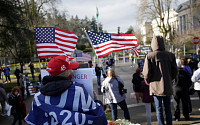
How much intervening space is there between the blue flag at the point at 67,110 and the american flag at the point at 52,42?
5129mm

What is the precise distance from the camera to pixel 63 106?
190 cm

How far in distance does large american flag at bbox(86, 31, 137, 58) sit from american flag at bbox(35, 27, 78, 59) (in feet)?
5.69

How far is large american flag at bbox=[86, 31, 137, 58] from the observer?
6.23m

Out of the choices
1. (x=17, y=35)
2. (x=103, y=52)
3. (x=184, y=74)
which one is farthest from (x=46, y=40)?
(x=17, y=35)

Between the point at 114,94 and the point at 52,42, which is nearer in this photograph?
the point at 114,94

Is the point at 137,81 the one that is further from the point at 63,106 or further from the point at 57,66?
the point at 63,106

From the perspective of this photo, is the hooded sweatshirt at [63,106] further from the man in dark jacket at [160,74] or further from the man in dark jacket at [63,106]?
the man in dark jacket at [160,74]

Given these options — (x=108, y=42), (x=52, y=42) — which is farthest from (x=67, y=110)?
(x=52, y=42)

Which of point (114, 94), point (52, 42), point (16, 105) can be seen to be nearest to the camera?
point (114, 94)

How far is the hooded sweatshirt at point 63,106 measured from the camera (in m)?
1.86

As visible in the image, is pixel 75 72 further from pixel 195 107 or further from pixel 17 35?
pixel 17 35

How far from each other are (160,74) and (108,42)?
2.99m

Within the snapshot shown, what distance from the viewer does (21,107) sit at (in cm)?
618

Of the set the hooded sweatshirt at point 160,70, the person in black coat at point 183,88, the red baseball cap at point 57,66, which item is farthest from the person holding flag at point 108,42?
the red baseball cap at point 57,66
